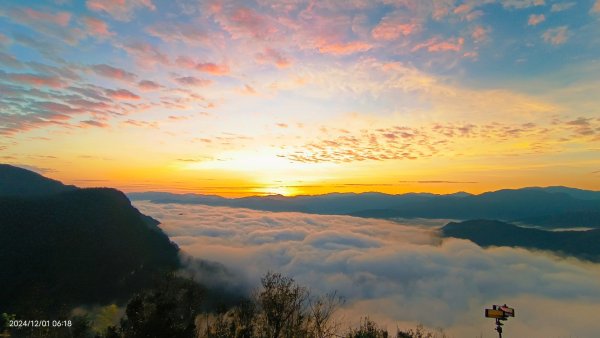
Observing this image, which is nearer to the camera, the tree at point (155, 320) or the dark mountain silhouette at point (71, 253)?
the tree at point (155, 320)

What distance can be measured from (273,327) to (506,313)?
1192 inches

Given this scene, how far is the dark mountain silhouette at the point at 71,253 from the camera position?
134 metres

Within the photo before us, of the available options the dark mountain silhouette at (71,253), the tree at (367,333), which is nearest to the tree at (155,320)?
the tree at (367,333)

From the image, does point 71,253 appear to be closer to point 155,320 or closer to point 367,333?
point 155,320

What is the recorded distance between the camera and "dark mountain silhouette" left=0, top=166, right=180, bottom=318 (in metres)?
134

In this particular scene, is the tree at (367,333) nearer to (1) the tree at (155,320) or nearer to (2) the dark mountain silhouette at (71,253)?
(1) the tree at (155,320)

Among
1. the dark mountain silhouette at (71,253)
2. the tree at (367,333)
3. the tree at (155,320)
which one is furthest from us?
the dark mountain silhouette at (71,253)

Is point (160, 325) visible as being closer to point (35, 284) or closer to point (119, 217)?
point (35, 284)

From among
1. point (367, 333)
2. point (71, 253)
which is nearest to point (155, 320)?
point (367, 333)

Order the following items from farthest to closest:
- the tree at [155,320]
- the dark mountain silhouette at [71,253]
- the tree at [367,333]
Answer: the dark mountain silhouette at [71,253] < the tree at [367,333] < the tree at [155,320]

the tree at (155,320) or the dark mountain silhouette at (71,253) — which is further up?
the tree at (155,320)

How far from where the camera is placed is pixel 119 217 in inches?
7785

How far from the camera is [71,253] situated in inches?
6211

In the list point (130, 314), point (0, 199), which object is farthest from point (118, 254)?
point (130, 314)
